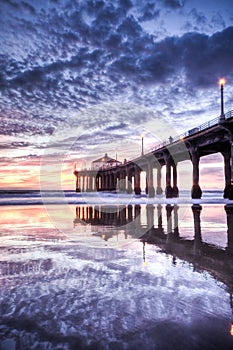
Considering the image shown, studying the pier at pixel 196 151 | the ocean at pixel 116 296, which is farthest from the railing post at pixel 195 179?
the ocean at pixel 116 296

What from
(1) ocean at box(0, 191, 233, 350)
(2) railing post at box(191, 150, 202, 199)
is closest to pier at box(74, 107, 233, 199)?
(2) railing post at box(191, 150, 202, 199)

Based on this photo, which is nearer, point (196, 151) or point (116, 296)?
point (116, 296)

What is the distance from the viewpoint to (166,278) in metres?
4.71

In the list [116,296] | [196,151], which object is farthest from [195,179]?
[116,296]

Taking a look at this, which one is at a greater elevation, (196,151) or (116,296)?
(196,151)

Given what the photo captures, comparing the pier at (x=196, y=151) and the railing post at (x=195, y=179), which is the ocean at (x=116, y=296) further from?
the railing post at (x=195, y=179)

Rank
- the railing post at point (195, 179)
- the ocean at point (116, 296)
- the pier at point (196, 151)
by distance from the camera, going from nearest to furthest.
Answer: the ocean at point (116, 296)
the pier at point (196, 151)
the railing post at point (195, 179)

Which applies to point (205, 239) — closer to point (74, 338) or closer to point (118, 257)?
point (118, 257)

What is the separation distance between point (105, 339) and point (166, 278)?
2198mm

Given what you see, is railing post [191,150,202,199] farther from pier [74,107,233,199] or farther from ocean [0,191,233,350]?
ocean [0,191,233,350]

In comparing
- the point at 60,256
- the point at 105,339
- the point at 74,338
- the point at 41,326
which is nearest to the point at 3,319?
the point at 41,326

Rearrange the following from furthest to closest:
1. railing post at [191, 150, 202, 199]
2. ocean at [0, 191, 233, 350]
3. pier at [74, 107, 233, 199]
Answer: railing post at [191, 150, 202, 199] < pier at [74, 107, 233, 199] < ocean at [0, 191, 233, 350]

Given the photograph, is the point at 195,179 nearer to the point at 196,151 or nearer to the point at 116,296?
the point at 196,151

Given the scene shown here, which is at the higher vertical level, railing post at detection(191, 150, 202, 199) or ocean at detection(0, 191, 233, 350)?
railing post at detection(191, 150, 202, 199)
